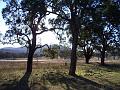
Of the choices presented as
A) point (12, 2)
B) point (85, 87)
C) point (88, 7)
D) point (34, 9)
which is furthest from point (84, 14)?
point (85, 87)

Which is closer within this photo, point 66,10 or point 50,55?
point 66,10

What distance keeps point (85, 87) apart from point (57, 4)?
34.8 feet

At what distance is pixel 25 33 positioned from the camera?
1355 inches

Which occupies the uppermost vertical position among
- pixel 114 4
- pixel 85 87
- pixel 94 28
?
pixel 114 4

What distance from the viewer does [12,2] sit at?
1262 inches

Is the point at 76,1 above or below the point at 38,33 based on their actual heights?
above

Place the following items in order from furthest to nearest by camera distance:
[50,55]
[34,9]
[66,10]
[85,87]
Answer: [50,55] → [66,10] → [34,9] → [85,87]

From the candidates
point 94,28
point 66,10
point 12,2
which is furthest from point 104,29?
point 12,2

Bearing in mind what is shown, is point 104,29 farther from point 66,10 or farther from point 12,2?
point 12,2

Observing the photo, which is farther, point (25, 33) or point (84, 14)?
point (25, 33)

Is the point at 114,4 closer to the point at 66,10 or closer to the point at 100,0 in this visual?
the point at 100,0

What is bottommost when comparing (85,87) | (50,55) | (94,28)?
(85,87)

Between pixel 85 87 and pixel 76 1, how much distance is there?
9999 millimetres

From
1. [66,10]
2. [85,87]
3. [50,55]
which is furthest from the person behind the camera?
[50,55]
